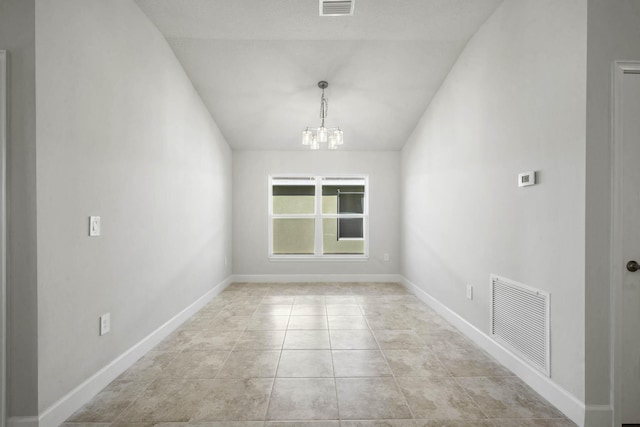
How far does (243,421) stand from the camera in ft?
6.12

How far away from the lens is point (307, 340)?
305cm

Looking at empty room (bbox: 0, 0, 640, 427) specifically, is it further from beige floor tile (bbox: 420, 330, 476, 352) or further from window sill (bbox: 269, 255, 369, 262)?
window sill (bbox: 269, 255, 369, 262)

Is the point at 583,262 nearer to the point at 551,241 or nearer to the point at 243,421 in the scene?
the point at 551,241

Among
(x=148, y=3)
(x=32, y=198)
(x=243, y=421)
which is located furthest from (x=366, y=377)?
(x=148, y=3)

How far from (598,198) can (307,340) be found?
94.3 inches

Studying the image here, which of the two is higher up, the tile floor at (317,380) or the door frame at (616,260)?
the door frame at (616,260)

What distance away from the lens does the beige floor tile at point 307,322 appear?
340cm

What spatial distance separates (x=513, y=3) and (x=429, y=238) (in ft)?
8.58

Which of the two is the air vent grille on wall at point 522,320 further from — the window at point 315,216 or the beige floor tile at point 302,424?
the window at point 315,216

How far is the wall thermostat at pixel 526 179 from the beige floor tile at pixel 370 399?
162cm

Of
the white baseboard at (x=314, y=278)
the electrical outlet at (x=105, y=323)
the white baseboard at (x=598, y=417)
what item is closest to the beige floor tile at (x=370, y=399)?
the white baseboard at (x=598, y=417)

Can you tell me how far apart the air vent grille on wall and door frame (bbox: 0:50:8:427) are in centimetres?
304

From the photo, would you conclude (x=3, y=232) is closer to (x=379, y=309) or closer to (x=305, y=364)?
(x=305, y=364)

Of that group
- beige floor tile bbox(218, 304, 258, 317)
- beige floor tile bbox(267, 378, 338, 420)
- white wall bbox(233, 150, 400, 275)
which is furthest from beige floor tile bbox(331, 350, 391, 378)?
white wall bbox(233, 150, 400, 275)
